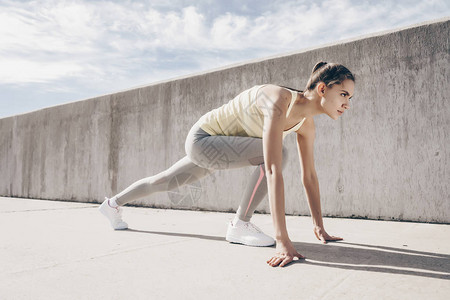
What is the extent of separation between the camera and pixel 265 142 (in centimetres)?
184

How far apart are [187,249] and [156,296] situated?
30.0 inches

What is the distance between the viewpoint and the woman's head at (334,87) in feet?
6.25

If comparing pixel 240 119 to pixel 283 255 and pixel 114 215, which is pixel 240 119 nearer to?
pixel 283 255

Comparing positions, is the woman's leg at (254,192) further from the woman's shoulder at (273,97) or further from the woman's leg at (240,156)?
the woman's shoulder at (273,97)

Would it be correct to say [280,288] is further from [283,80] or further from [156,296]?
[283,80]

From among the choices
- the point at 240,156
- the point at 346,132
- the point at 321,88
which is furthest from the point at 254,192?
the point at 346,132

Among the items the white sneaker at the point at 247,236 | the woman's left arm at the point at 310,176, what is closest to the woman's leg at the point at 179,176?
the white sneaker at the point at 247,236

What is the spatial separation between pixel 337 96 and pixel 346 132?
56.7 inches

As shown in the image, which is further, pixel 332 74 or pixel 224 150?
pixel 224 150

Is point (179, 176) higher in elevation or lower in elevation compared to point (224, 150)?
lower

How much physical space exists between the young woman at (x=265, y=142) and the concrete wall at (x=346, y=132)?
3.55 ft

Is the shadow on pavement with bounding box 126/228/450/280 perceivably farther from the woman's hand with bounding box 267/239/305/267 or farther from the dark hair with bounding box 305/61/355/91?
the dark hair with bounding box 305/61/355/91

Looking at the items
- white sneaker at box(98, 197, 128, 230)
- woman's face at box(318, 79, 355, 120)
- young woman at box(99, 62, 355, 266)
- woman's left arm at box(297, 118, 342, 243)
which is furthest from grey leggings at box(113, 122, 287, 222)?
white sneaker at box(98, 197, 128, 230)

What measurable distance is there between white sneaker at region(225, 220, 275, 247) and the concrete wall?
4.43 feet
